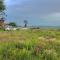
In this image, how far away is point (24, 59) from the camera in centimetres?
1241

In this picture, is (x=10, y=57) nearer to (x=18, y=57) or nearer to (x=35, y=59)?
(x=18, y=57)

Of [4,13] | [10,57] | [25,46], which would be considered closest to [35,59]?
[10,57]

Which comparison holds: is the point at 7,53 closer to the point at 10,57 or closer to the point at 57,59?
the point at 10,57

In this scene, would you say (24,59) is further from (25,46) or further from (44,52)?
(25,46)

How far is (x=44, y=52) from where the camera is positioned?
1376 centimetres

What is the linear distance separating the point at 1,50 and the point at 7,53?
979mm

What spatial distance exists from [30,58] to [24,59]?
0.46 meters

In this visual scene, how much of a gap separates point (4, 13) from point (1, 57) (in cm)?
6134

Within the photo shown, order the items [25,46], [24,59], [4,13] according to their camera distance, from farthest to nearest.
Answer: [4,13] < [25,46] < [24,59]

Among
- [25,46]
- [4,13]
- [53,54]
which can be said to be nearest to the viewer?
[53,54]

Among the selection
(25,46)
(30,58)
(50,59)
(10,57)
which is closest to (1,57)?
(10,57)

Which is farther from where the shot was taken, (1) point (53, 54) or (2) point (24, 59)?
(1) point (53, 54)

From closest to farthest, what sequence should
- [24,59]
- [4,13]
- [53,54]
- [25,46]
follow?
[24,59] < [53,54] < [25,46] < [4,13]

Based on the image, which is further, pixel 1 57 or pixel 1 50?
pixel 1 50
